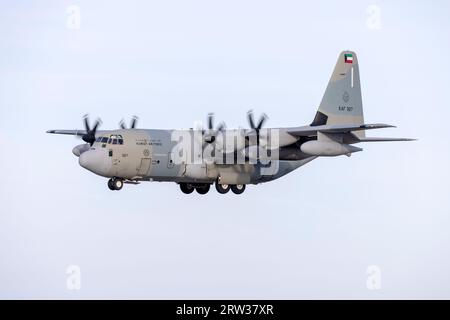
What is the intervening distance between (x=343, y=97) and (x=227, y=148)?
6.24 meters

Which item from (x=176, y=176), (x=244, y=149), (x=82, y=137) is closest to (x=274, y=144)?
(x=244, y=149)

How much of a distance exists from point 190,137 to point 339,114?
6.98m

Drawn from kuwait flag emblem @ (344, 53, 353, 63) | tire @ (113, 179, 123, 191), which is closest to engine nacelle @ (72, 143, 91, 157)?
tire @ (113, 179, 123, 191)

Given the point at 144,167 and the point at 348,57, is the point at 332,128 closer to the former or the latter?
the point at 348,57

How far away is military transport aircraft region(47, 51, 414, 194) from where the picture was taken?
134 ft

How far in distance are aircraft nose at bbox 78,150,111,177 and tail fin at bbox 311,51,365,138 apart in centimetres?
983

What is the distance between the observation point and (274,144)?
42.2 m

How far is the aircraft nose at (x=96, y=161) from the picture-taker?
4047cm

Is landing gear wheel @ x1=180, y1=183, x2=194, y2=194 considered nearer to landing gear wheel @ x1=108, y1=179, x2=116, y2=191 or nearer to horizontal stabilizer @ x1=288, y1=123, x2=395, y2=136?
landing gear wheel @ x1=108, y1=179, x2=116, y2=191

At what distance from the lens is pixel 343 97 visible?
4541 centimetres

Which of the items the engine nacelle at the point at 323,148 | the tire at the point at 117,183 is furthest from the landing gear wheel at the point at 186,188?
the engine nacelle at the point at 323,148

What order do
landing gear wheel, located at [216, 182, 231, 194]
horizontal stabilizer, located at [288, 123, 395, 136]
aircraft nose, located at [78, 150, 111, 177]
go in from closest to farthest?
horizontal stabilizer, located at [288, 123, 395, 136] → aircraft nose, located at [78, 150, 111, 177] → landing gear wheel, located at [216, 182, 231, 194]

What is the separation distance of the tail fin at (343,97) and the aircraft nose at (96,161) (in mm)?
9833

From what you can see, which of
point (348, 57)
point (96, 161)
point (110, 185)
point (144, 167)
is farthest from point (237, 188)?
point (348, 57)
